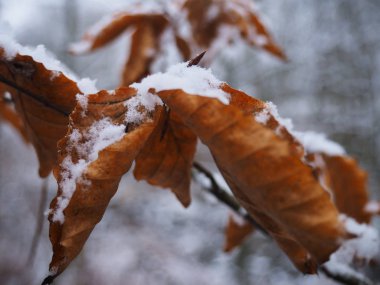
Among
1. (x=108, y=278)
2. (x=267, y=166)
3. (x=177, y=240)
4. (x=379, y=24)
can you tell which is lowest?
(x=267, y=166)

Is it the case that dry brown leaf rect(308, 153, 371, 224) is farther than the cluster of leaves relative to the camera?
No

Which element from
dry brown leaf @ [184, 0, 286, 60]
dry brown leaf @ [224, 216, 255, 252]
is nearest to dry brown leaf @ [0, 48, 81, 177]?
dry brown leaf @ [224, 216, 255, 252]

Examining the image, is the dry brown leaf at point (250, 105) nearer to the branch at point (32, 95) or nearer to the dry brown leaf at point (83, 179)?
the dry brown leaf at point (83, 179)

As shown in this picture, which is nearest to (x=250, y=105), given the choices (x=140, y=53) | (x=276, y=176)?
(x=276, y=176)

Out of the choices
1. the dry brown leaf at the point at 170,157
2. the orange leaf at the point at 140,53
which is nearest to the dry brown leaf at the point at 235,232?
the dry brown leaf at the point at 170,157

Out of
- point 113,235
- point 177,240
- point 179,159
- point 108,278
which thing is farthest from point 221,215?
point 179,159

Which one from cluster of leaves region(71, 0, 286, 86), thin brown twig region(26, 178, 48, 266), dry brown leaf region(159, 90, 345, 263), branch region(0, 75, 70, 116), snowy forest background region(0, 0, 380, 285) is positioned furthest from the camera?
snowy forest background region(0, 0, 380, 285)

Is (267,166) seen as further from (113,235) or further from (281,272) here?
(281,272)

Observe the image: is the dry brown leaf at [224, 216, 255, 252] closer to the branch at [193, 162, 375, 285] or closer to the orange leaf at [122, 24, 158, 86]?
the branch at [193, 162, 375, 285]
